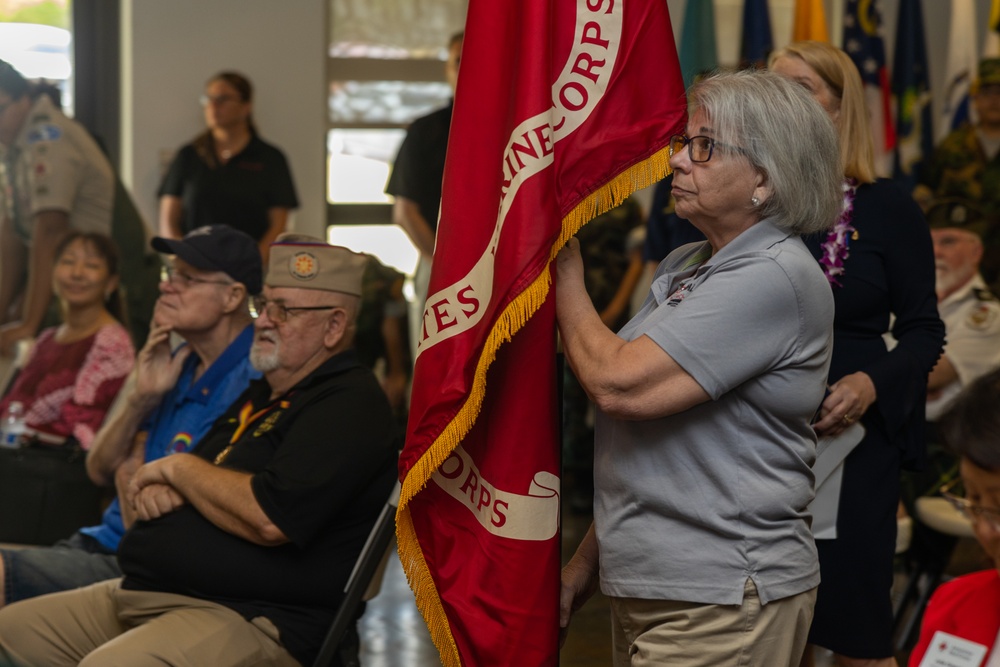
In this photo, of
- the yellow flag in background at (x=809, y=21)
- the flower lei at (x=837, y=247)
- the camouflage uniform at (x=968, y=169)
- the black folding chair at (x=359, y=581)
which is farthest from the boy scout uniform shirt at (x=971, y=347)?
the black folding chair at (x=359, y=581)

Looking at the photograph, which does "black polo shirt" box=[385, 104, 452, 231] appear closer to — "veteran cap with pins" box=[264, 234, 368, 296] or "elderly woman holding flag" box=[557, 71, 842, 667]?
"veteran cap with pins" box=[264, 234, 368, 296]

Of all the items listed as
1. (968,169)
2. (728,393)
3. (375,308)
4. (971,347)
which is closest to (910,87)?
(968,169)

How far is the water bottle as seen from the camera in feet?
13.0

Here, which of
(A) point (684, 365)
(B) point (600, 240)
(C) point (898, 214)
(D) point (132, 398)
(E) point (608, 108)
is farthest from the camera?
(B) point (600, 240)

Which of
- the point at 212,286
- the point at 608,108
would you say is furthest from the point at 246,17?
the point at 608,108

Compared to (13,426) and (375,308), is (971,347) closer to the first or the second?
(375,308)

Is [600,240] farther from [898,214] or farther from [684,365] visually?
[684,365]

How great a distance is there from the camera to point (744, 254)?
5.95ft

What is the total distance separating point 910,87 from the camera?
22.7ft

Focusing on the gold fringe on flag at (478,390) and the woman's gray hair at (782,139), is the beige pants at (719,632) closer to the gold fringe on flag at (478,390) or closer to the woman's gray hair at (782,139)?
the gold fringe on flag at (478,390)

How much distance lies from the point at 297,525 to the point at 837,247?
1.21 meters

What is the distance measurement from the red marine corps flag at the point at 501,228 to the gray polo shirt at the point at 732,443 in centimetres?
16

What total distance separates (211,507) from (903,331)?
1462mm

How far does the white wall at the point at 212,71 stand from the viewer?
674 cm
